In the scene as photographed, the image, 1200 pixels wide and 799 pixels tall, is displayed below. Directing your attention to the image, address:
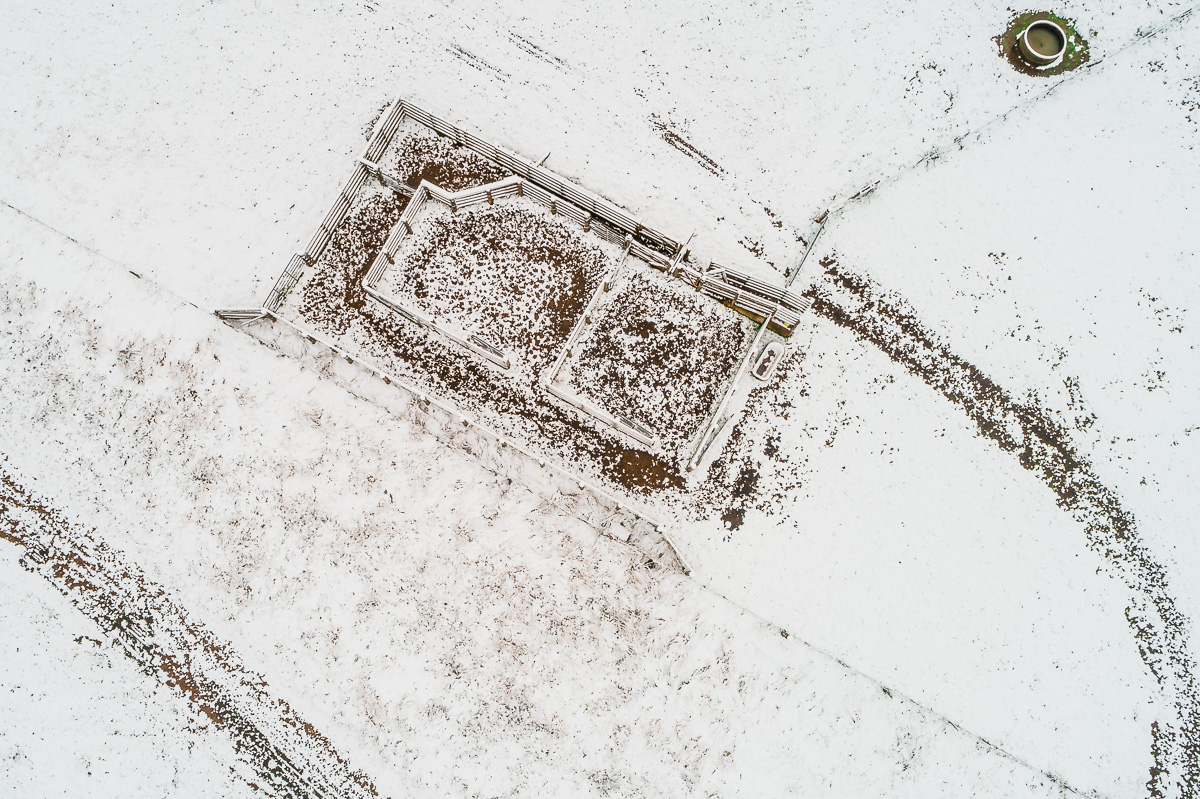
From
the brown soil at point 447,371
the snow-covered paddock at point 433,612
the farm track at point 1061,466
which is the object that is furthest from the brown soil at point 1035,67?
the snow-covered paddock at point 433,612

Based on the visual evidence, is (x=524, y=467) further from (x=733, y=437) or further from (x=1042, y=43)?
(x=1042, y=43)

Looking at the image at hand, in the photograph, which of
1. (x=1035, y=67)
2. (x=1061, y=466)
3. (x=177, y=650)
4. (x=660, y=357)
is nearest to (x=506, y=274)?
(x=660, y=357)

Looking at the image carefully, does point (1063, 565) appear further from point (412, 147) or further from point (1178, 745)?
point (412, 147)

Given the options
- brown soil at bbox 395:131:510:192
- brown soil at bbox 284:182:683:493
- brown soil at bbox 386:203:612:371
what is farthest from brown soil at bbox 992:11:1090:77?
brown soil at bbox 284:182:683:493

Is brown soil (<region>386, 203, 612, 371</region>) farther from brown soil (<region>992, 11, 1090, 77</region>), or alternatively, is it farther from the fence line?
brown soil (<region>992, 11, 1090, 77</region>)

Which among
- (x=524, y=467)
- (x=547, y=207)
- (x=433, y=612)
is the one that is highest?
(x=547, y=207)

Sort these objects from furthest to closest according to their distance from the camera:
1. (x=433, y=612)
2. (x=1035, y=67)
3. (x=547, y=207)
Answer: (x=1035, y=67) < (x=547, y=207) < (x=433, y=612)

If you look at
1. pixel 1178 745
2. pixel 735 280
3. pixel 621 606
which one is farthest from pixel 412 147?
pixel 1178 745
